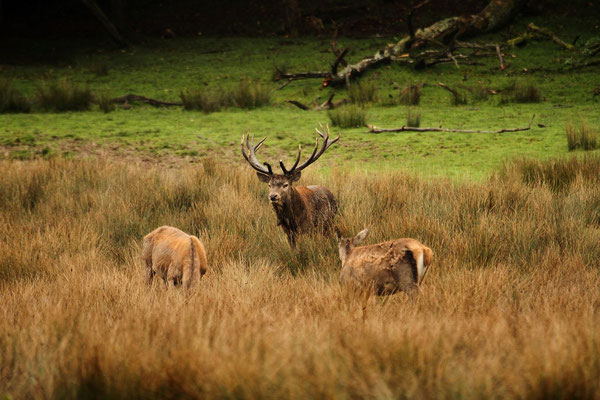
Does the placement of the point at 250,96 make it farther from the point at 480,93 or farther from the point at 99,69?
the point at 99,69

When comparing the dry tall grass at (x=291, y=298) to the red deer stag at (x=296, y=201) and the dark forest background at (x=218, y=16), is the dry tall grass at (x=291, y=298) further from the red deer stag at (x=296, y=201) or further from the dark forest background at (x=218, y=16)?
the dark forest background at (x=218, y=16)

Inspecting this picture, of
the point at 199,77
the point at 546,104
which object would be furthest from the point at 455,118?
the point at 199,77

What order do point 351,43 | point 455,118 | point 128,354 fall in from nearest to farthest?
point 128,354
point 455,118
point 351,43

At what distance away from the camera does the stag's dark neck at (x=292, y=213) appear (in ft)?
18.9

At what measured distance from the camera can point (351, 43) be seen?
1869 cm

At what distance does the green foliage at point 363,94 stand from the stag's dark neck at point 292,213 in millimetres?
7264

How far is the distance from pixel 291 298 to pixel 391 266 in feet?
2.37

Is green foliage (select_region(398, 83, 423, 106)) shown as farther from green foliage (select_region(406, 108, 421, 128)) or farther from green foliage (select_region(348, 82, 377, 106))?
green foliage (select_region(406, 108, 421, 128))

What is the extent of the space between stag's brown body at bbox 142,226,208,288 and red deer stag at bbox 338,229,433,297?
3.24ft

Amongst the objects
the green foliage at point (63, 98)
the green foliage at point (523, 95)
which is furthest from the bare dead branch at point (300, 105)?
the green foliage at point (63, 98)

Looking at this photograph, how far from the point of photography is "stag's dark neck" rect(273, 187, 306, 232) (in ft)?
18.9

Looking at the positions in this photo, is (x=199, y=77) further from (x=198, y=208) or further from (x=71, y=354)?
(x=71, y=354)

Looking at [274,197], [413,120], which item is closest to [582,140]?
[413,120]

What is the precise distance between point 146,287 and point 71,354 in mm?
1496
